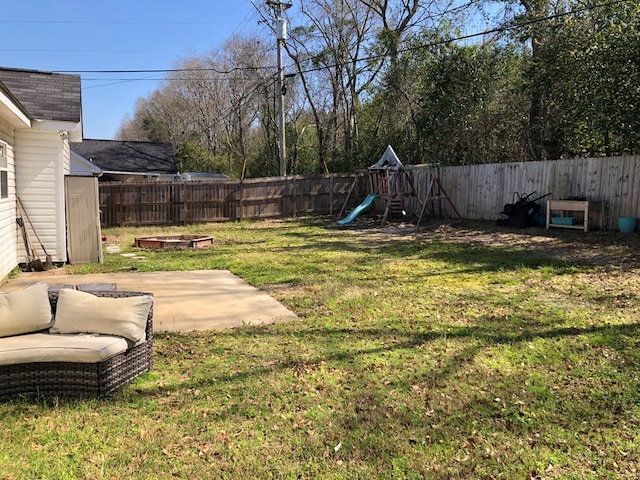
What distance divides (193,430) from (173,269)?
5449mm

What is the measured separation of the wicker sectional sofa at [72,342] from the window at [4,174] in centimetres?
455

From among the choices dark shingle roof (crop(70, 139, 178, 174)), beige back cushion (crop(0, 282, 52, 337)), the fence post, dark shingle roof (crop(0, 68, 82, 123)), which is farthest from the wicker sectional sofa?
dark shingle roof (crop(70, 139, 178, 174))

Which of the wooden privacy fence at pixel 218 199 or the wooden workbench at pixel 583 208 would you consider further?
the wooden privacy fence at pixel 218 199

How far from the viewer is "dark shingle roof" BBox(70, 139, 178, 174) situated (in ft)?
73.3

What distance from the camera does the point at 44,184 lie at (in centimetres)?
829

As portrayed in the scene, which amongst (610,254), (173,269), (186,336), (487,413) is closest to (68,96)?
(173,269)

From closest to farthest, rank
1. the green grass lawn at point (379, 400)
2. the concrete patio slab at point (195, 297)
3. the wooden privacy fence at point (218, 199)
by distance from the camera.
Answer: the green grass lawn at point (379, 400) < the concrete patio slab at point (195, 297) < the wooden privacy fence at point (218, 199)

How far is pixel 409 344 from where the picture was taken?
14.0 ft

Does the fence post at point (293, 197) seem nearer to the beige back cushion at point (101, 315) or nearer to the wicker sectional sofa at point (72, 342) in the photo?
the wicker sectional sofa at point (72, 342)

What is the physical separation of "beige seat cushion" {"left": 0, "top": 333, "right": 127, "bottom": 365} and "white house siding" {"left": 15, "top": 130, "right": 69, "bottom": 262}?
230 inches

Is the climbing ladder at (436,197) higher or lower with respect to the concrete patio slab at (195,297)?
higher

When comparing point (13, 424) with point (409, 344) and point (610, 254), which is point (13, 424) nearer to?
point (409, 344)

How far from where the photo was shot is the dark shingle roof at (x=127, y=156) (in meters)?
22.3

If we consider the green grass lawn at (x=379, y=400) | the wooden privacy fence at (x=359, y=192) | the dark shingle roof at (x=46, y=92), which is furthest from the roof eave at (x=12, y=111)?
the wooden privacy fence at (x=359, y=192)
